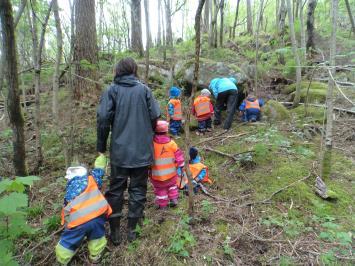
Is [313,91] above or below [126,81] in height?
below

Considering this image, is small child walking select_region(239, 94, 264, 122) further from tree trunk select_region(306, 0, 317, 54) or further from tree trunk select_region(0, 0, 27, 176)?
tree trunk select_region(0, 0, 27, 176)

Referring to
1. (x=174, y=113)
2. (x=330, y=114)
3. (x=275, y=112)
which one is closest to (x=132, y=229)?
(x=330, y=114)

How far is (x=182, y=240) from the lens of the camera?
3.44 m

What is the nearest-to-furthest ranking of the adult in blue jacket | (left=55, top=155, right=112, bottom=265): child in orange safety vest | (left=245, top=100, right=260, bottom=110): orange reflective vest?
1. (left=55, top=155, right=112, bottom=265): child in orange safety vest
2. the adult in blue jacket
3. (left=245, top=100, right=260, bottom=110): orange reflective vest

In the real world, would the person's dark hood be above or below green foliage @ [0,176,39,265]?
above

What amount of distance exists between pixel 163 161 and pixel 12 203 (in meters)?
2.10

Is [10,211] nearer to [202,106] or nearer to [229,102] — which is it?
[202,106]

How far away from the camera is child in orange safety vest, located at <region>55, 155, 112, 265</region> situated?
3061mm

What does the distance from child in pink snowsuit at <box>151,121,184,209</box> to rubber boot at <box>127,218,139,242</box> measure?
663 millimetres

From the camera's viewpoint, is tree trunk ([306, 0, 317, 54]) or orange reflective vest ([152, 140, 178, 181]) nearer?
orange reflective vest ([152, 140, 178, 181])


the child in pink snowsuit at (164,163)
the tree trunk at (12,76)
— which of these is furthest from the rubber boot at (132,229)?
the tree trunk at (12,76)

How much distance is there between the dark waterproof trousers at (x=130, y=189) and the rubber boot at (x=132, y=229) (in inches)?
2.6

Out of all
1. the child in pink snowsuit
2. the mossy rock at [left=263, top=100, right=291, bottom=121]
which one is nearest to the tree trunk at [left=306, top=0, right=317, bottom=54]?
the mossy rock at [left=263, top=100, right=291, bottom=121]

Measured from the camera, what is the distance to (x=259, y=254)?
3.39 metres
